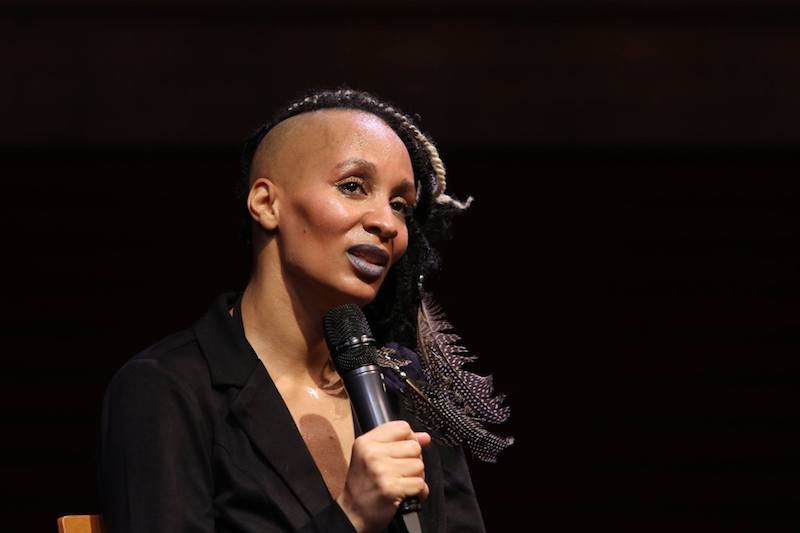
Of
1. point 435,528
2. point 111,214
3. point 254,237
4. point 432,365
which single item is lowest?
point 435,528

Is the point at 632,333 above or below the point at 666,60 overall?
below

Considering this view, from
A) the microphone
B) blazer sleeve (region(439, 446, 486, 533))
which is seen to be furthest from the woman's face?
blazer sleeve (region(439, 446, 486, 533))

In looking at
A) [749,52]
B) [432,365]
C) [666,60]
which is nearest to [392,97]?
[666,60]

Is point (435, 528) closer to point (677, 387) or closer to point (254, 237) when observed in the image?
point (254, 237)

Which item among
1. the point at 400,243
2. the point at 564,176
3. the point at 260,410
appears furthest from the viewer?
the point at 564,176

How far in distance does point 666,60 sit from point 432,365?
1.43 m

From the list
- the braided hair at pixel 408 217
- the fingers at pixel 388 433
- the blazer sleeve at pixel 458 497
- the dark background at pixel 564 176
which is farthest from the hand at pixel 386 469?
the dark background at pixel 564 176

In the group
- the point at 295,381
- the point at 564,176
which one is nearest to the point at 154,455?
the point at 295,381

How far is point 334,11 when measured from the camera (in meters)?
3.23

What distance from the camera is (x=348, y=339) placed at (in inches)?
69.4

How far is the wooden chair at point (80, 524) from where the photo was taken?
196 cm

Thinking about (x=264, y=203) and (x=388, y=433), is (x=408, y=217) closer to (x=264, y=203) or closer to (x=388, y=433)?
(x=264, y=203)

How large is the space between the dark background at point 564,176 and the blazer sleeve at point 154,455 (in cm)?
121

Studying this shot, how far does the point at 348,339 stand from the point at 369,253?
0.27 meters
